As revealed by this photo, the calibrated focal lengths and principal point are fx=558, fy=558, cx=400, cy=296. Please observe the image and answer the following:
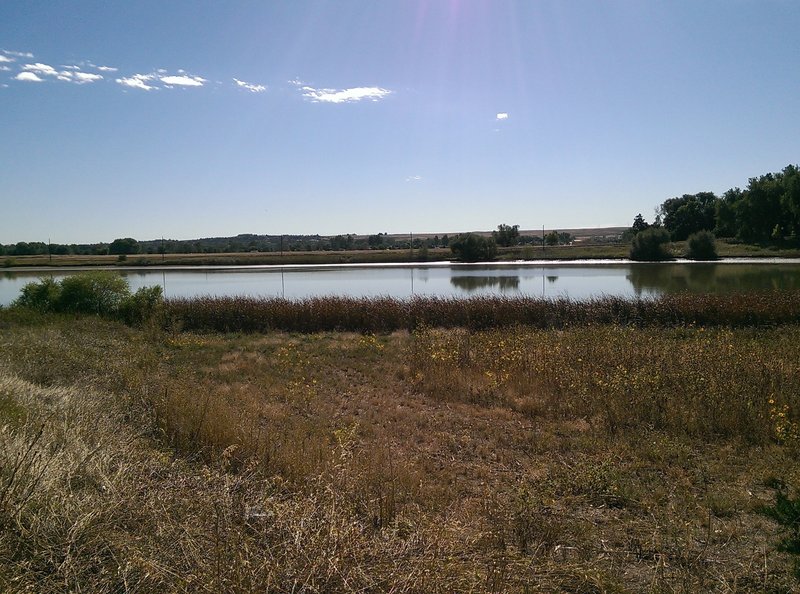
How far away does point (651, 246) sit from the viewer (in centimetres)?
5244

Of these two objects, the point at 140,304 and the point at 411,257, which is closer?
the point at 140,304

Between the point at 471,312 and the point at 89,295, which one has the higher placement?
the point at 89,295

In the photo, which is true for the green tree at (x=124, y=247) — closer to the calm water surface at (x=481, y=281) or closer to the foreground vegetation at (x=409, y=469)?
the calm water surface at (x=481, y=281)

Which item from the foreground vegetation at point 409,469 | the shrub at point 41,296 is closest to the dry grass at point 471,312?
the shrub at point 41,296

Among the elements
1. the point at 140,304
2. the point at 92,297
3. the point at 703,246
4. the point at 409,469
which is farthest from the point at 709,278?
the point at 409,469

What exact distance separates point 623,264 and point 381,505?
4800cm

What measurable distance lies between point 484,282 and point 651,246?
27212mm

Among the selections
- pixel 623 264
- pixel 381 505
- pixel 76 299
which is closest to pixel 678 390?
pixel 381 505

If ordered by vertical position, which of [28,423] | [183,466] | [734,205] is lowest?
[183,466]

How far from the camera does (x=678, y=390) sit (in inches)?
321

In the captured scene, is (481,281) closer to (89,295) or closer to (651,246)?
(89,295)

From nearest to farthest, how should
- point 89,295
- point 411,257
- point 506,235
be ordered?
point 89,295
point 411,257
point 506,235

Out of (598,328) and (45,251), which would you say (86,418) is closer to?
(598,328)

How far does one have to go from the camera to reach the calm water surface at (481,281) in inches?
1031
